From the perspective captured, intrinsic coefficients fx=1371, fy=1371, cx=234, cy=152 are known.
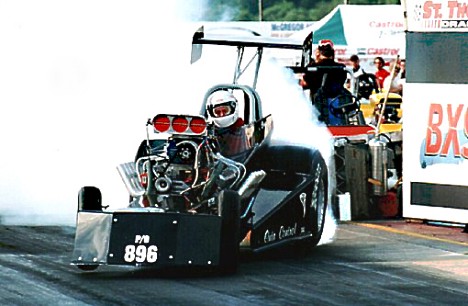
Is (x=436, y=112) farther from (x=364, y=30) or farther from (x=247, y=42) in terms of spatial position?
(x=364, y=30)

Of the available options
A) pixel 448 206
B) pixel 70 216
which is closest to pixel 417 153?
pixel 448 206

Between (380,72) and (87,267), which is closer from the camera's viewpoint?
(87,267)

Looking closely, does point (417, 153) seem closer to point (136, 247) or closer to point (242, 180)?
point (242, 180)

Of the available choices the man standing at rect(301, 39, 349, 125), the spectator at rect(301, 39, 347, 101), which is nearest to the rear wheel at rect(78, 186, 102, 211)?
the man standing at rect(301, 39, 349, 125)

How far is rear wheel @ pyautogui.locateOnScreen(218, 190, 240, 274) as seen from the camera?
34.2 feet

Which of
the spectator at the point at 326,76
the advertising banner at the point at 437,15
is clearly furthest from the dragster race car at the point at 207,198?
the spectator at the point at 326,76

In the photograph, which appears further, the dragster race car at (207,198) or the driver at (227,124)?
the driver at (227,124)

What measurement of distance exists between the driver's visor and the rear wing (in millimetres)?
1337

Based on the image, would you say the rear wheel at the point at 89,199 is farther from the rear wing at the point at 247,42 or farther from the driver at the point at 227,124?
the rear wing at the point at 247,42

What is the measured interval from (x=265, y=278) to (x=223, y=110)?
1.90 m

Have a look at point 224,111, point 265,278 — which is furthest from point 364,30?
point 265,278

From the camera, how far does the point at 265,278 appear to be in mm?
10500

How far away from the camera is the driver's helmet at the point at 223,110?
11789 millimetres

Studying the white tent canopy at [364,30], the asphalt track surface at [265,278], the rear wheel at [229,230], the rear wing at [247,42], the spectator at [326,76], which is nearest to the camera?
the asphalt track surface at [265,278]
